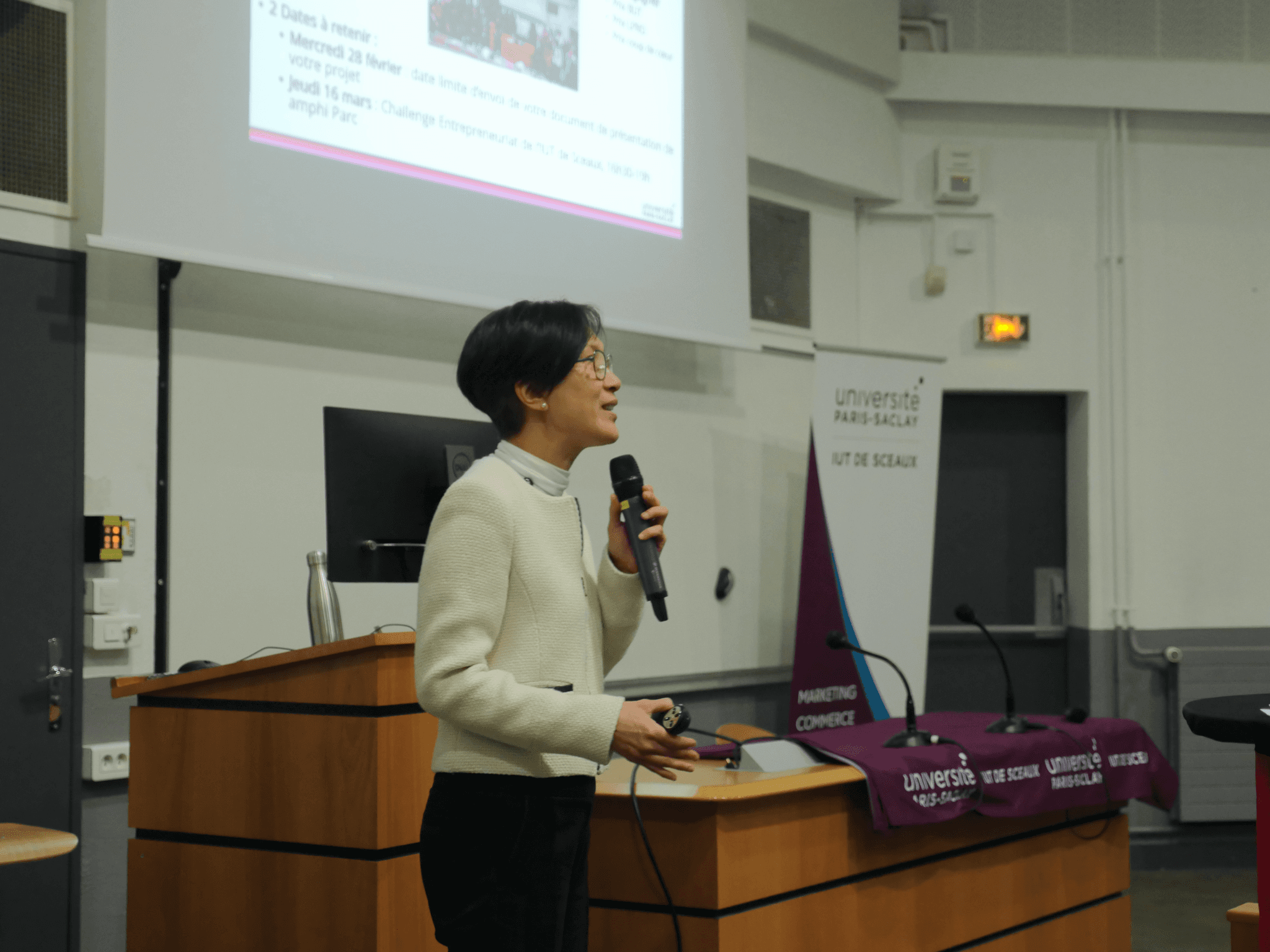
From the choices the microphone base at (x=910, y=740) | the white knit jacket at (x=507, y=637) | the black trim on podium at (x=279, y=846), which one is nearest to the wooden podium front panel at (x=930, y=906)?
the microphone base at (x=910, y=740)

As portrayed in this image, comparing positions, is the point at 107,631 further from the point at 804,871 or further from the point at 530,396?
the point at 530,396

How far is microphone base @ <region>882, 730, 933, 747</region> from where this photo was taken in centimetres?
293

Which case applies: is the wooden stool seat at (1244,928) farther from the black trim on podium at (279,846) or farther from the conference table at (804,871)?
the black trim on podium at (279,846)

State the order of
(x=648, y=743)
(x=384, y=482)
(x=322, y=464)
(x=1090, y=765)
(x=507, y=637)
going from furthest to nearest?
1. (x=322, y=464)
2. (x=1090, y=765)
3. (x=384, y=482)
4. (x=507, y=637)
5. (x=648, y=743)

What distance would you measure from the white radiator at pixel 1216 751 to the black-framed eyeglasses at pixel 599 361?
4285 millimetres

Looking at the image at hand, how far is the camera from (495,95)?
3551mm

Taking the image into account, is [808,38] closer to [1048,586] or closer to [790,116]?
[790,116]

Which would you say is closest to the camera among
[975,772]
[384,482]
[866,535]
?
[384,482]

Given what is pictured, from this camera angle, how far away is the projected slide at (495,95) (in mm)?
3141

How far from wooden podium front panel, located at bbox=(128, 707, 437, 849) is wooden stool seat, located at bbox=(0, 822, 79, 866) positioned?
271 mm

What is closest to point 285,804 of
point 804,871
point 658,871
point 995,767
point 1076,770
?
point 658,871

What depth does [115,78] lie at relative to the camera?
280 centimetres

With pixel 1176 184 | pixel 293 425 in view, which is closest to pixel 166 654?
pixel 293 425

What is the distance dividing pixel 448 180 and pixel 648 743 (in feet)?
7.91
